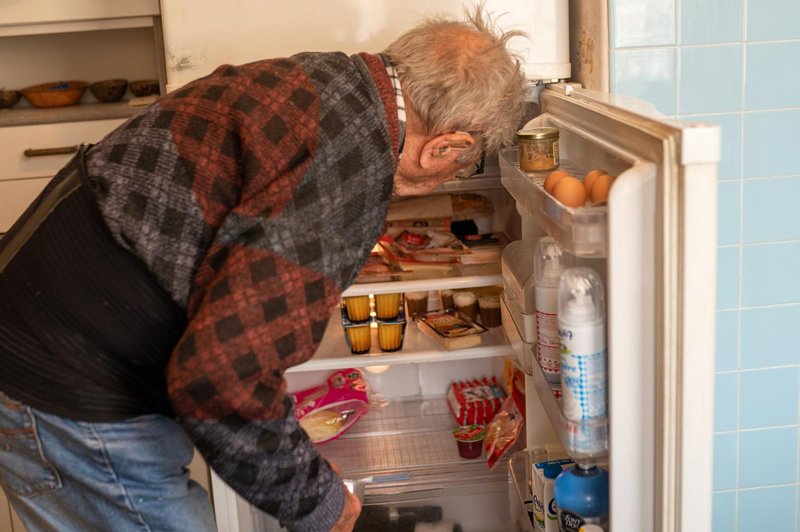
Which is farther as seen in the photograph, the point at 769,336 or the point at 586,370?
the point at 769,336

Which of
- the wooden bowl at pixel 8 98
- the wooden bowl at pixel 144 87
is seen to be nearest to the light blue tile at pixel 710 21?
the wooden bowl at pixel 144 87

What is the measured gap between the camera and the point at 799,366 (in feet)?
5.46

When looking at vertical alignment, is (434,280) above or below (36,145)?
below

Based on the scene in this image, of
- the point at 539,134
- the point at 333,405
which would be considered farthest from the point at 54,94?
the point at 539,134

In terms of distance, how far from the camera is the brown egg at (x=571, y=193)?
111 centimetres

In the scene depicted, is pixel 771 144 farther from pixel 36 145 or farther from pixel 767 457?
pixel 36 145

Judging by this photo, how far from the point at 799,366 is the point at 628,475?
2.65 feet

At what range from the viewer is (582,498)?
122 cm

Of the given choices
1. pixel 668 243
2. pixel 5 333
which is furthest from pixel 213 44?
pixel 668 243

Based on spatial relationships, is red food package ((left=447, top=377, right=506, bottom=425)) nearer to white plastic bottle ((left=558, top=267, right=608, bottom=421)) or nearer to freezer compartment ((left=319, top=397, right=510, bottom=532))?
freezer compartment ((left=319, top=397, right=510, bottom=532))

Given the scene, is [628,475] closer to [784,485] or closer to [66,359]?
[66,359]

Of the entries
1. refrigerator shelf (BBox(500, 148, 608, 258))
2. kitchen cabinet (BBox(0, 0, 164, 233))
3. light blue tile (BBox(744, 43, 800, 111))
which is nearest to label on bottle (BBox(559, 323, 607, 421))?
refrigerator shelf (BBox(500, 148, 608, 258))

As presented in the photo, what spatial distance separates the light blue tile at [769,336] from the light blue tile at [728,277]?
4 cm

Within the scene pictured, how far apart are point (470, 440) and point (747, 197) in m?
0.78
